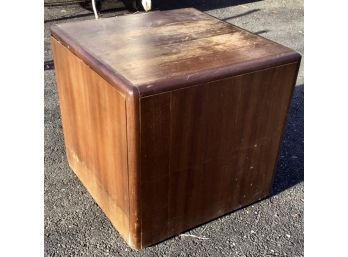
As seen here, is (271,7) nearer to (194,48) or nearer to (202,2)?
(202,2)

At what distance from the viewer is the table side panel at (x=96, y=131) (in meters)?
1.69

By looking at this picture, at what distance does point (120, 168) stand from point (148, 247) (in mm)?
434

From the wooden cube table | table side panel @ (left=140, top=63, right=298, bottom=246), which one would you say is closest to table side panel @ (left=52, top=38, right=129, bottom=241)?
the wooden cube table

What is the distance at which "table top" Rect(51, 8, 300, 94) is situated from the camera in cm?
163

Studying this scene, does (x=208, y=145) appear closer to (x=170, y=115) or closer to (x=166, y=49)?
(x=170, y=115)

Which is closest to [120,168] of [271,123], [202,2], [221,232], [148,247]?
[148,247]

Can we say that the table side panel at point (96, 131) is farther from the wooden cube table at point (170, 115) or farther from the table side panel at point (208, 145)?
the table side panel at point (208, 145)

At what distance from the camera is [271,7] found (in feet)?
20.2

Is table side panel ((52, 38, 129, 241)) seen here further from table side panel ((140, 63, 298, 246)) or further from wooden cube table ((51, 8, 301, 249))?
table side panel ((140, 63, 298, 246))

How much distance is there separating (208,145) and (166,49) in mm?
484

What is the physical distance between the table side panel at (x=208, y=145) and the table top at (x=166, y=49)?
0.17ft

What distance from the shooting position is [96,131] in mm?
1911

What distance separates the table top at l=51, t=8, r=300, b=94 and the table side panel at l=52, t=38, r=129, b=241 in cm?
8

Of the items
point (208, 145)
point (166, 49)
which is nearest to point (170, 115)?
point (208, 145)
